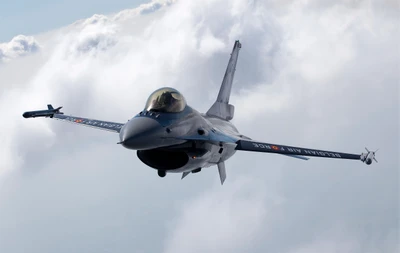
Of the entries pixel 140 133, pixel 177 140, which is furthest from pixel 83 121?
pixel 140 133

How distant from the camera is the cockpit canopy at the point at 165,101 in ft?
103

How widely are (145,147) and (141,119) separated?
192 centimetres

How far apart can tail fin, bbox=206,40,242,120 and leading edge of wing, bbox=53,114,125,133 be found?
7.69 meters

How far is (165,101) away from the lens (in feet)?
103

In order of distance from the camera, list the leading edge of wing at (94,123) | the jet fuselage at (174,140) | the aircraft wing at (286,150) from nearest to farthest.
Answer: the jet fuselage at (174,140), the aircraft wing at (286,150), the leading edge of wing at (94,123)

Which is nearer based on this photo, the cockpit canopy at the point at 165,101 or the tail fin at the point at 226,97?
the cockpit canopy at the point at 165,101

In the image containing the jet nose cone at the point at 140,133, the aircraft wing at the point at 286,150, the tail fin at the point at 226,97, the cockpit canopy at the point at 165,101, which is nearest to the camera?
the jet nose cone at the point at 140,133

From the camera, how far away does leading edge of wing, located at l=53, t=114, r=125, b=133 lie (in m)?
→ 38.7

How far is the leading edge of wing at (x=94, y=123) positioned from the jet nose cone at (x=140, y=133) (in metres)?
8.66

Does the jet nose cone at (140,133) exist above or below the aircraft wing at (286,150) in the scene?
below

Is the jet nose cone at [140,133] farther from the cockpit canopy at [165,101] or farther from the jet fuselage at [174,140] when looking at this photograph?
the cockpit canopy at [165,101]

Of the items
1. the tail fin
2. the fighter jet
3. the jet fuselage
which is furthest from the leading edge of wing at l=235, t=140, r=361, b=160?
the tail fin

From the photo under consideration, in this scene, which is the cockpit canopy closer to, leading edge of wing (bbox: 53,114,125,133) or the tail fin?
leading edge of wing (bbox: 53,114,125,133)

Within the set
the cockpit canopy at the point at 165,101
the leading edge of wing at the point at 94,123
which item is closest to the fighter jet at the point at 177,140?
the cockpit canopy at the point at 165,101
